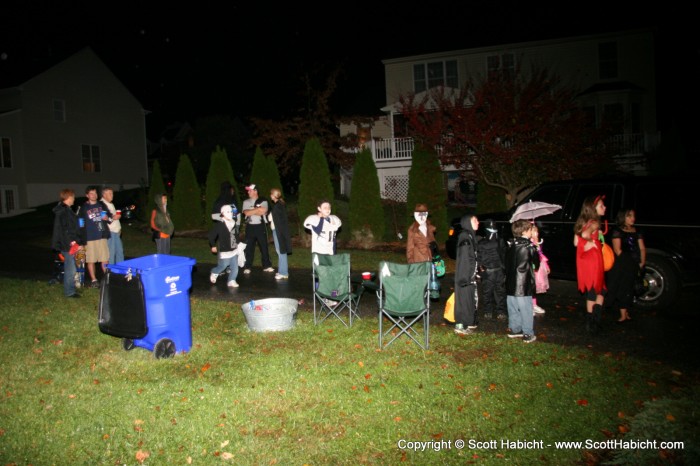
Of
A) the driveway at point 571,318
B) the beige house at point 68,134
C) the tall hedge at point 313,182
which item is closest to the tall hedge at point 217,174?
the tall hedge at point 313,182

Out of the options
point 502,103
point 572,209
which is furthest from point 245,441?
point 502,103

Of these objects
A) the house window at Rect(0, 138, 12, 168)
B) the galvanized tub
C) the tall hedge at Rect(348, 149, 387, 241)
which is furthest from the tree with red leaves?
the house window at Rect(0, 138, 12, 168)

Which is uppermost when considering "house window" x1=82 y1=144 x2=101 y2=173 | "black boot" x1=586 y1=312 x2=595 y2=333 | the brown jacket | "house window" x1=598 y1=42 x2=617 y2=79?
"house window" x1=598 y1=42 x2=617 y2=79

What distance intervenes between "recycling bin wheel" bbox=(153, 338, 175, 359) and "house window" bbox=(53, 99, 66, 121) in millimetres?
30026

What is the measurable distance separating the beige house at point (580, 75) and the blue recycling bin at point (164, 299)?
1763 cm

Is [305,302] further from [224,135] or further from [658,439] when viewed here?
[224,135]

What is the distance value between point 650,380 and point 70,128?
34.0m

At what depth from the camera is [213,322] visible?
293 inches

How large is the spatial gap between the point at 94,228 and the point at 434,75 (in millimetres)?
21284

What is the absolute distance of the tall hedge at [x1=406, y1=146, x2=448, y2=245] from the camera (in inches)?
605

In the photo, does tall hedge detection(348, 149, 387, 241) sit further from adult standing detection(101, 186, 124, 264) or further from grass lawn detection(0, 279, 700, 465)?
grass lawn detection(0, 279, 700, 465)

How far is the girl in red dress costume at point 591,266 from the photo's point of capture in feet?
23.0

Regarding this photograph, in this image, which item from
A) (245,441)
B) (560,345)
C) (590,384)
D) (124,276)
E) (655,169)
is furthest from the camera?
(655,169)

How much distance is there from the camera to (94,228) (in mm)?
9430
